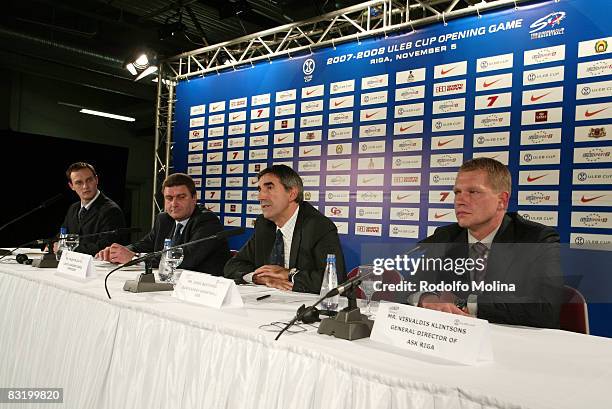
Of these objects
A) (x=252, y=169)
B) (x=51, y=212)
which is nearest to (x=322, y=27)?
(x=252, y=169)

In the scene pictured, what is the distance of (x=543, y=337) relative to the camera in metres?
1.26

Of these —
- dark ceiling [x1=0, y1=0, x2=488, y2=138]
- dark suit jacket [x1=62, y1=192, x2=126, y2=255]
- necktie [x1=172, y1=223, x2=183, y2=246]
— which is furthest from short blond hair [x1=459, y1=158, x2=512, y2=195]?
dark ceiling [x1=0, y1=0, x2=488, y2=138]

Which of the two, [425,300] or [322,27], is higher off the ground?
[322,27]

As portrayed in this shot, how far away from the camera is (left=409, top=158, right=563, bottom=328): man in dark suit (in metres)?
1.47

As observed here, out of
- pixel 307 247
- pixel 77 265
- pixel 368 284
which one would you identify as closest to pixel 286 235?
pixel 307 247

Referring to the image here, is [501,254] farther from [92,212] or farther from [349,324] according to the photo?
[92,212]

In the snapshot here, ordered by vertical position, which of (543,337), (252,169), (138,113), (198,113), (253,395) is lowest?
(253,395)

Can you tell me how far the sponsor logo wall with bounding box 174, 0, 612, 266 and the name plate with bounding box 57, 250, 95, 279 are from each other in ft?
7.43

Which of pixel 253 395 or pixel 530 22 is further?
pixel 530 22

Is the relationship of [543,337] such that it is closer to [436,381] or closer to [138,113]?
[436,381]

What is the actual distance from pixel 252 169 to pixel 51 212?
4.15 meters

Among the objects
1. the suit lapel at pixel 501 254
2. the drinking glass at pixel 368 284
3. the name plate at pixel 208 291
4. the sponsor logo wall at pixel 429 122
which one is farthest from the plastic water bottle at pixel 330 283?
the sponsor logo wall at pixel 429 122

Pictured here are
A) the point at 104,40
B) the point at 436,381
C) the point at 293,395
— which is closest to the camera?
the point at 436,381

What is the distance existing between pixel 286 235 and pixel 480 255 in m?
0.97
